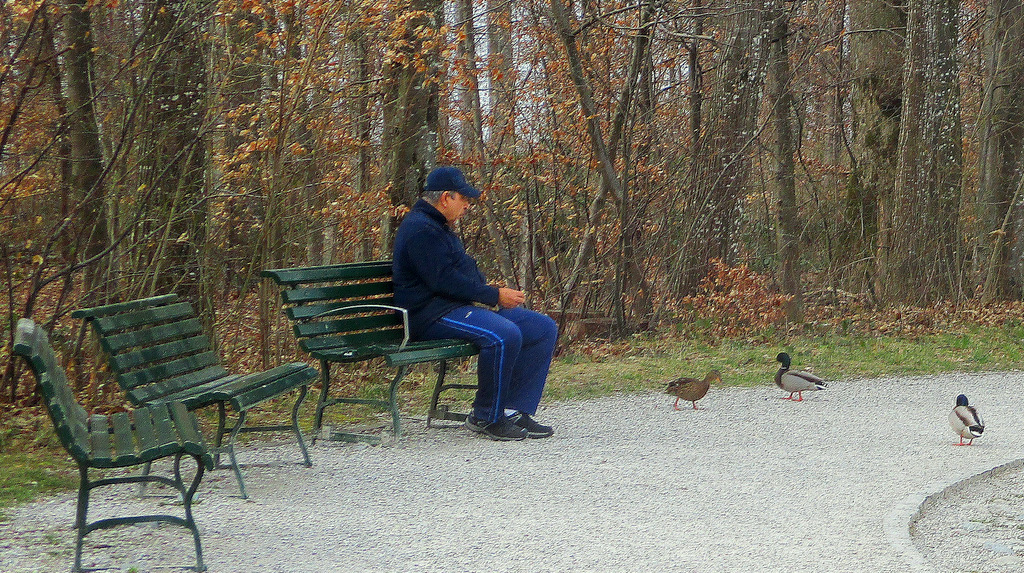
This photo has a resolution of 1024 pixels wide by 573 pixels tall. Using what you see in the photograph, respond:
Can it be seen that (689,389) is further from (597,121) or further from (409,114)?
(597,121)

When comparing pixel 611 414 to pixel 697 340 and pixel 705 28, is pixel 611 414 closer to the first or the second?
pixel 697 340

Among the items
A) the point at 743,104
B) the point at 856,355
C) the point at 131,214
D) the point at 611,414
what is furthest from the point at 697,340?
the point at 131,214

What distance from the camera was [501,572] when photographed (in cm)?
457

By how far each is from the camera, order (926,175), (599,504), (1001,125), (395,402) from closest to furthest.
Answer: (599,504) → (395,402) → (926,175) → (1001,125)

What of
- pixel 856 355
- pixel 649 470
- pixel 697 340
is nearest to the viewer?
pixel 649 470

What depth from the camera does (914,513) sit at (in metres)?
5.58

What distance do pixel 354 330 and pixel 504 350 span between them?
3.53 feet

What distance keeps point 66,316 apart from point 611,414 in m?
4.03

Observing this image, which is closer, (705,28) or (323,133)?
(323,133)

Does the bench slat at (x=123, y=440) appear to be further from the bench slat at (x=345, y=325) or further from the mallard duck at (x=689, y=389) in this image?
the mallard duck at (x=689, y=389)

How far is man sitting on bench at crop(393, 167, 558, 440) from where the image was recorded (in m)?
7.21

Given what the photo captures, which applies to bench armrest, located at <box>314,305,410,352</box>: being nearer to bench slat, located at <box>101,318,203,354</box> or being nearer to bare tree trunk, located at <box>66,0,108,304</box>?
bench slat, located at <box>101,318,203,354</box>

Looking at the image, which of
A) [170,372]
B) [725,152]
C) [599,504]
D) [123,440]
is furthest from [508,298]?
[725,152]

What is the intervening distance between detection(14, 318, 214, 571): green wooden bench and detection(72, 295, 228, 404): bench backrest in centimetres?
61
